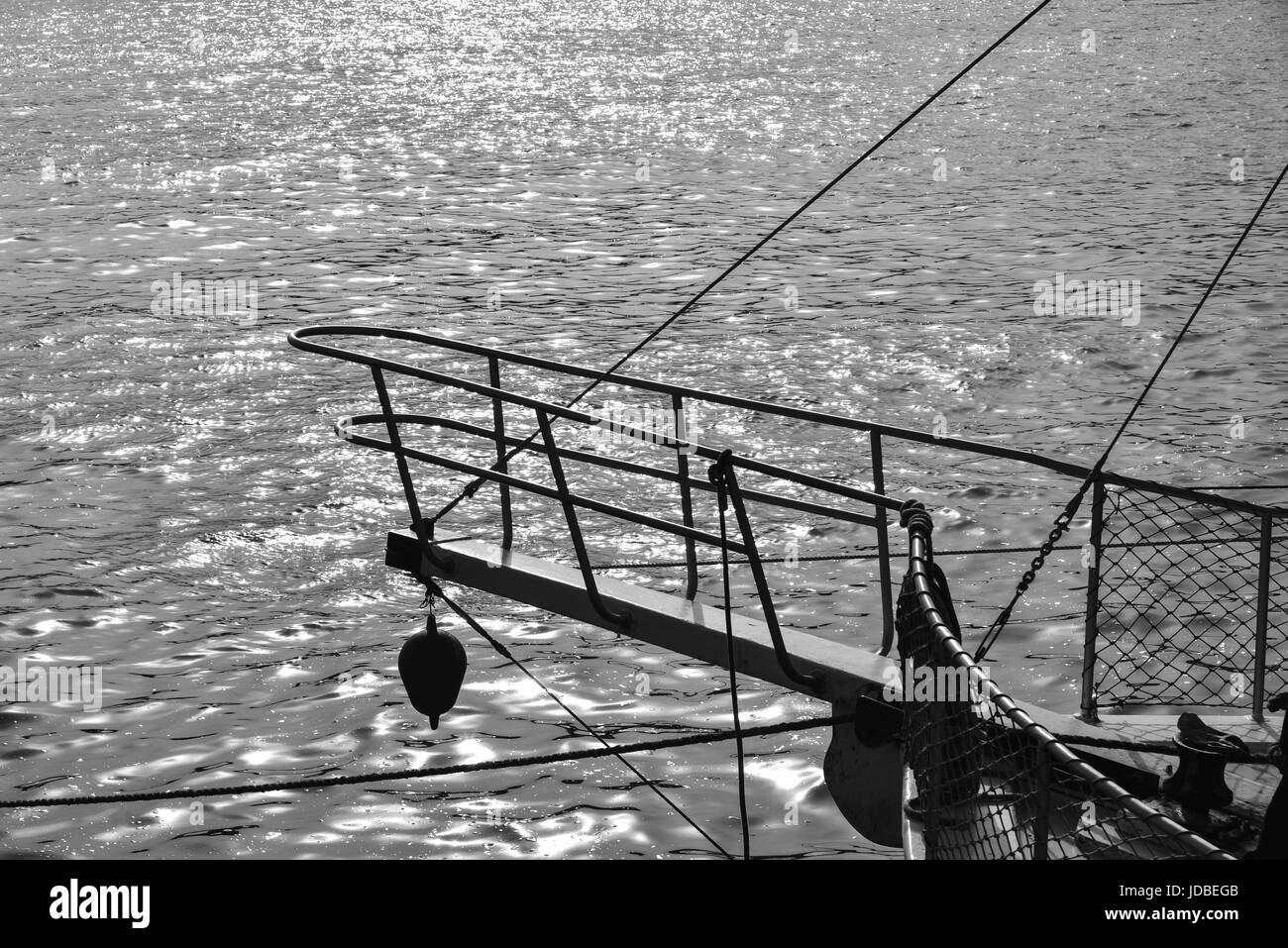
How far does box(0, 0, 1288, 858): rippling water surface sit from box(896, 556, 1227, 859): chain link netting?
2277 mm

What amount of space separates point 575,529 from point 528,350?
1297cm

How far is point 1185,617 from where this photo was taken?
12352mm

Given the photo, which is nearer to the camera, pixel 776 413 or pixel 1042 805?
pixel 1042 805

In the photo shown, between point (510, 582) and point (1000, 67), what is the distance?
153ft

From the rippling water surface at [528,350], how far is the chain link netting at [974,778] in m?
2.28

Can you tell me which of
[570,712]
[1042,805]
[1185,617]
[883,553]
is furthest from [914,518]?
[1185,617]

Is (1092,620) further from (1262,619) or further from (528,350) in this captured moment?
(528,350)

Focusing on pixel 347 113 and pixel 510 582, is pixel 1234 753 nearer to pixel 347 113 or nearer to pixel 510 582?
pixel 510 582

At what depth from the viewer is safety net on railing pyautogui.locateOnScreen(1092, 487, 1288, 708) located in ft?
35.7

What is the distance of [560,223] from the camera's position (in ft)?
99.7
